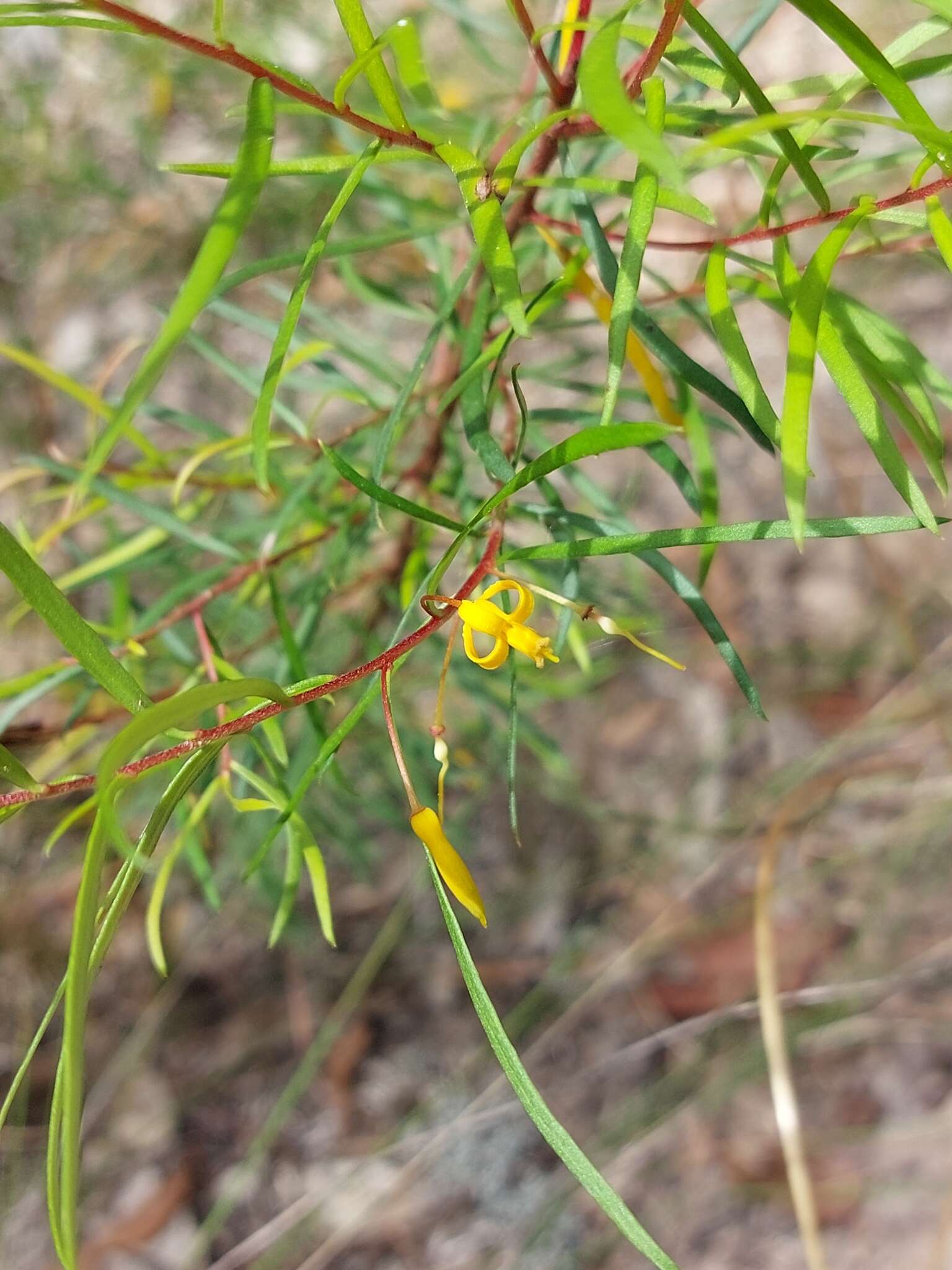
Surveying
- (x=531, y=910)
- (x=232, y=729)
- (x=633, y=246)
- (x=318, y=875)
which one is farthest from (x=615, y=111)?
(x=531, y=910)

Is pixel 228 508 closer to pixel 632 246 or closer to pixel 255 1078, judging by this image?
pixel 255 1078

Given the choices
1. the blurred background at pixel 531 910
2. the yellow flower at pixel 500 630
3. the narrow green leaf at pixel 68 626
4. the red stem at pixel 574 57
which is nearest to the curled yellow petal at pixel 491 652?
the yellow flower at pixel 500 630

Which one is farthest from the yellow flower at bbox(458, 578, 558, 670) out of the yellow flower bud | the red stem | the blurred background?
the blurred background

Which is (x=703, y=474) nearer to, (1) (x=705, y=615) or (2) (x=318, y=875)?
(1) (x=705, y=615)

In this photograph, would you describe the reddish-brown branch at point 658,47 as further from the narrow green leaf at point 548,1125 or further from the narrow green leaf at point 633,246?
the narrow green leaf at point 548,1125

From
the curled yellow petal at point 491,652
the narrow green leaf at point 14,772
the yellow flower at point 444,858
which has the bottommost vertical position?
the yellow flower at point 444,858

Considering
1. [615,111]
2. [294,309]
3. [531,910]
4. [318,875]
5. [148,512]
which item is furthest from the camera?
[531,910]
